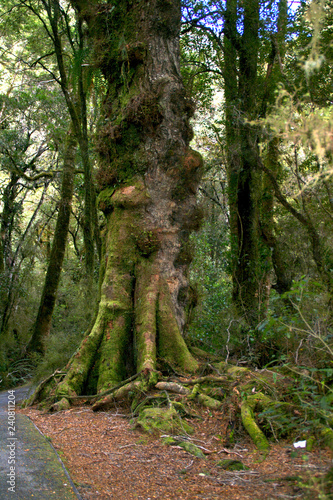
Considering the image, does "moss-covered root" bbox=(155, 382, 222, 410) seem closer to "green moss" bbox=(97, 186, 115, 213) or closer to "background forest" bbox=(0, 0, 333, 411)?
"background forest" bbox=(0, 0, 333, 411)

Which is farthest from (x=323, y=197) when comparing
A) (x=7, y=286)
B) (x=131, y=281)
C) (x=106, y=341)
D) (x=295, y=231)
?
(x=7, y=286)

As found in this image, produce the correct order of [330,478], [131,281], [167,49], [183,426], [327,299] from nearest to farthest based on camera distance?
[330,478]
[183,426]
[327,299]
[131,281]
[167,49]

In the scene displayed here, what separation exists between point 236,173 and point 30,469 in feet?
27.1

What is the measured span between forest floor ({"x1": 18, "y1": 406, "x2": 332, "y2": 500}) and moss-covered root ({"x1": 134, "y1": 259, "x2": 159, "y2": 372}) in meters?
1.13

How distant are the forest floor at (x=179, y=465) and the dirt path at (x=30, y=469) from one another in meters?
0.15

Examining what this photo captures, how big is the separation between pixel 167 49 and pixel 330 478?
742cm

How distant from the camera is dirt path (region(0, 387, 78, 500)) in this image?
270cm

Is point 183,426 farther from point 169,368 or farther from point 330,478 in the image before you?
point 330,478

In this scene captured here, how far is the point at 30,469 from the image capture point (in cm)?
307

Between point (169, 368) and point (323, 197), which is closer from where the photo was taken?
point (169, 368)

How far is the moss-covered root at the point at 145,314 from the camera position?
18.9 feet

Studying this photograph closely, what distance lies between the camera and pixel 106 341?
Answer: 20.5 feet

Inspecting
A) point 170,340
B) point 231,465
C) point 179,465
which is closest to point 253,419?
point 231,465

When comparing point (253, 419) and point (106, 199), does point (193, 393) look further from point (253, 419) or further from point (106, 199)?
point (106, 199)
